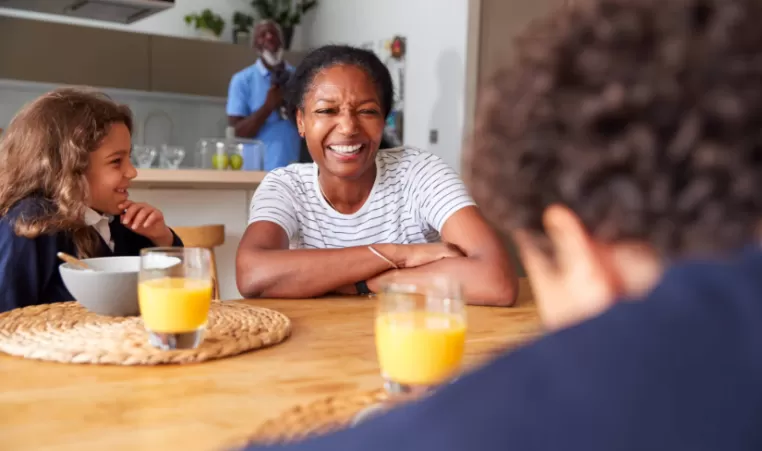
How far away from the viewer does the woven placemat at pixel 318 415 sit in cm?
63

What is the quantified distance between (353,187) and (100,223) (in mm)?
561

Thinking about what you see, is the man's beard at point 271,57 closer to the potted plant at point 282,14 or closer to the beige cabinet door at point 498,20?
the beige cabinet door at point 498,20

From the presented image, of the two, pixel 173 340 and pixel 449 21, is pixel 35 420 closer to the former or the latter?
pixel 173 340

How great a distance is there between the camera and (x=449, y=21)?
3930 millimetres

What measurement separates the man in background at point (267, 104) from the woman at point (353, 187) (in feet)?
6.34

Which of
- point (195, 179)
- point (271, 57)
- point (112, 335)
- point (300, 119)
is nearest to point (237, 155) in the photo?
point (195, 179)

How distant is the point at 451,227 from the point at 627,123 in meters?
1.26

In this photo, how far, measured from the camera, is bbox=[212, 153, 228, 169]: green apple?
123 inches

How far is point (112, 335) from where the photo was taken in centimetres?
96

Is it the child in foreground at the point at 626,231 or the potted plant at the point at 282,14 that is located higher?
the potted plant at the point at 282,14

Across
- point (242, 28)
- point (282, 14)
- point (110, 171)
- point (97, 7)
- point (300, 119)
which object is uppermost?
point (282, 14)

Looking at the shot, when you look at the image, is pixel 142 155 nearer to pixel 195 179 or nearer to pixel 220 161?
pixel 220 161

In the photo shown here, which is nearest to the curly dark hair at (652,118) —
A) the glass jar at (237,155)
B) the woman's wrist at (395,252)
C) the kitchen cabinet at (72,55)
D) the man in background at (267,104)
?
the woman's wrist at (395,252)

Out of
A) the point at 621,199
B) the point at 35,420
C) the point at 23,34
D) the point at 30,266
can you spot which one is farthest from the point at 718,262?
the point at 23,34
